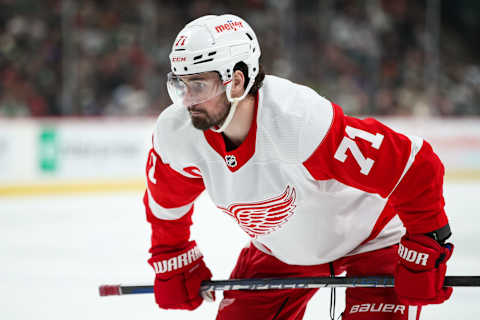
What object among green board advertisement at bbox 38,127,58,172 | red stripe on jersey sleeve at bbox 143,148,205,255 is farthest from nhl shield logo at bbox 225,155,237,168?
green board advertisement at bbox 38,127,58,172

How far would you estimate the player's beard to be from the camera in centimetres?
179

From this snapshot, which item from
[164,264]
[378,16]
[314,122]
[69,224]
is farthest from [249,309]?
[378,16]

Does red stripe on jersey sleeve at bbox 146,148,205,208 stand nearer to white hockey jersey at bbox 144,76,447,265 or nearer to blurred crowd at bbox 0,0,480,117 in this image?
white hockey jersey at bbox 144,76,447,265

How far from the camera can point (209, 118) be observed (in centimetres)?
179

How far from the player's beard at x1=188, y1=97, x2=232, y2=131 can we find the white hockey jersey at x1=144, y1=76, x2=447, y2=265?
0.09 metres

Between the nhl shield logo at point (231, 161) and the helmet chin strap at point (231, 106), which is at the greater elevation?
the helmet chin strap at point (231, 106)

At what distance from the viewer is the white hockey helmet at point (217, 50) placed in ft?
5.76

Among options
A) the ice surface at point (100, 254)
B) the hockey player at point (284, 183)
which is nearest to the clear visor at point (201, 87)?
the hockey player at point (284, 183)

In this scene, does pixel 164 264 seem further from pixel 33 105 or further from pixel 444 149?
pixel 444 149

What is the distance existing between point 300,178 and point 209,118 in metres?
0.33

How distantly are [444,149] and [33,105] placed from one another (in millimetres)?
4750

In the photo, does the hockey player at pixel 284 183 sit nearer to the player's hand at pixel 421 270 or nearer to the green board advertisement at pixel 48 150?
the player's hand at pixel 421 270

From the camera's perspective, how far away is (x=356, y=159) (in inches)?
68.4

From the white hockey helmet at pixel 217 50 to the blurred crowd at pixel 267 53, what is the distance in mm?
5325
